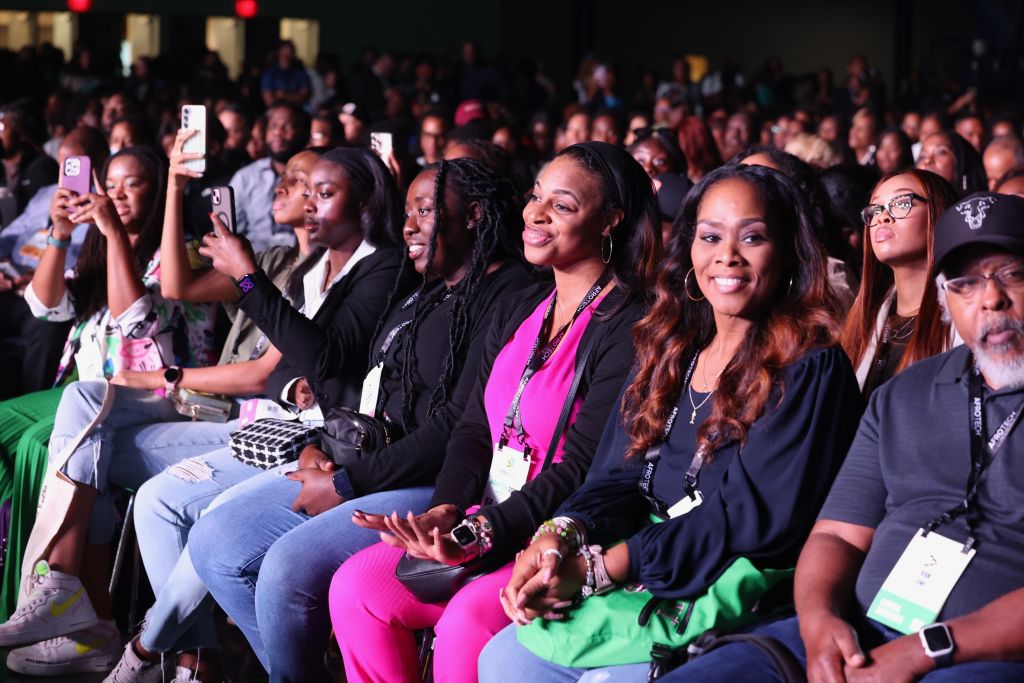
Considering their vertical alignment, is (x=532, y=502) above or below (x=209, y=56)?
below

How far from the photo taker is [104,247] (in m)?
4.48

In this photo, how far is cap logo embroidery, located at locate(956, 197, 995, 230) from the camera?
7.26 ft

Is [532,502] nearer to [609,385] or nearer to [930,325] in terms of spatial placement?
[609,385]

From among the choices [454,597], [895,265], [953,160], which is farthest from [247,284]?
[953,160]

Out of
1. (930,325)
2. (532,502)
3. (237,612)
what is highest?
(930,325)

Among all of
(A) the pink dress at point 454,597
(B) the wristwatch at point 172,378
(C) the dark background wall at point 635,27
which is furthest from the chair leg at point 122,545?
(C) the dark background wall at point 635,27

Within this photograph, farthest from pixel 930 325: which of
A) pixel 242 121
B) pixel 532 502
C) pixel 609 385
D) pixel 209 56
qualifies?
pixel 209 56

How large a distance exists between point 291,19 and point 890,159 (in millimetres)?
13860

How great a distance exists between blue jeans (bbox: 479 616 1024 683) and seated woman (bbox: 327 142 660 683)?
16 centimetres

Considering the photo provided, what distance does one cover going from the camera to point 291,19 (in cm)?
1909

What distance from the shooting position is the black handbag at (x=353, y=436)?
3355 mm

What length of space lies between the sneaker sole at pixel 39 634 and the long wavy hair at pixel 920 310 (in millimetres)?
2339

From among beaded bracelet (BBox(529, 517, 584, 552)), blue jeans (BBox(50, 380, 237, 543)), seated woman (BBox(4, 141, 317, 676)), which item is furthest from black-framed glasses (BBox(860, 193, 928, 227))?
blue jeans (BBox(50, 380, 237, 543))

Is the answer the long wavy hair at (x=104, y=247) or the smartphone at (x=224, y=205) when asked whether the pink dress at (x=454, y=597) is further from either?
the long wavy hair at (x=104, y=247)
